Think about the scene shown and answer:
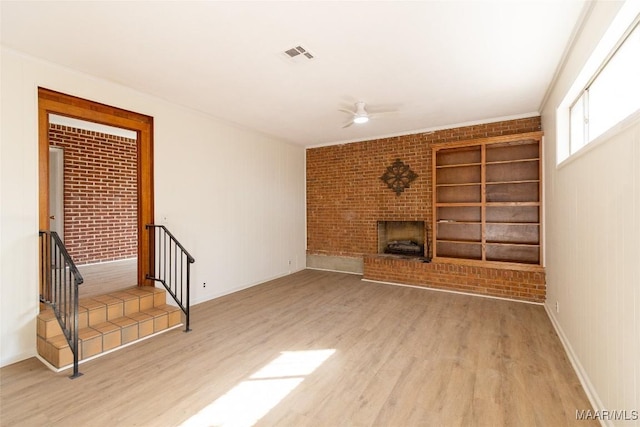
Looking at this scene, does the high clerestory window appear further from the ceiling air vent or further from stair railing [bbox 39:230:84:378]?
stair railing [bbox 39:230:84:378]

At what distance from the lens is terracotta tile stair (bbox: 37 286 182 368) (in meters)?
2.62

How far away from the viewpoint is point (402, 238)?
580cm

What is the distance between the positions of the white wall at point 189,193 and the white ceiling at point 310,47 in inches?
10.3

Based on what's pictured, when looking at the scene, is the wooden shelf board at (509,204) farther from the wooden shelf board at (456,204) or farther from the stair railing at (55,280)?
the stair railing at (55,280)

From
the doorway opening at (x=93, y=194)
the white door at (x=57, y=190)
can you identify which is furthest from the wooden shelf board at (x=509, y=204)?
the white door at (x=57, y=190)

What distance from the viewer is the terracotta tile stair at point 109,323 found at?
2621mm

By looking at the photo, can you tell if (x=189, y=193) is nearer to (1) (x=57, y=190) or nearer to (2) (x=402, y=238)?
(1) (x=57, y=190)

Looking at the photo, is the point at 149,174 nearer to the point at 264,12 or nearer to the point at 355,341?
the point at 264,12

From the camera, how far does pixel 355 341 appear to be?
304cm

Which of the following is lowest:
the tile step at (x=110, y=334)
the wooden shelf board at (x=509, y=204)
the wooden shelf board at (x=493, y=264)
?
the tile step at (x=110, y=334)

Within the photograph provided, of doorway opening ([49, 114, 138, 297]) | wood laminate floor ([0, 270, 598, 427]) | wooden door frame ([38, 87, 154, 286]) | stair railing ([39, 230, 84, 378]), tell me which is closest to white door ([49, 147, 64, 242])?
doorway opening ([49, 114, 138, 297])

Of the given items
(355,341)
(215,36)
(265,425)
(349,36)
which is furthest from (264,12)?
(355,341)

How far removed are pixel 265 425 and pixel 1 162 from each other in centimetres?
314

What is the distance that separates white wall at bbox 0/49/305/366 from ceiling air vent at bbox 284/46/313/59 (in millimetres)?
2118
